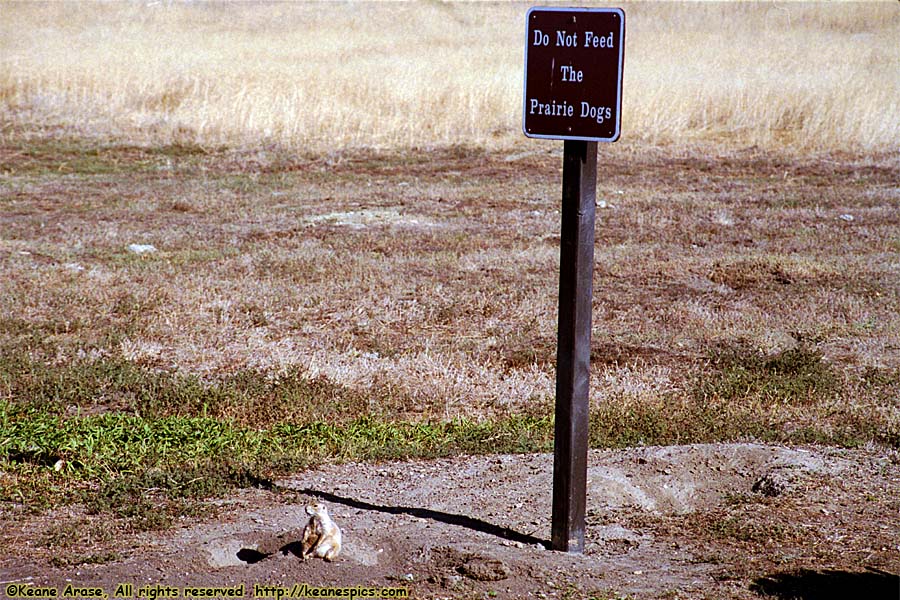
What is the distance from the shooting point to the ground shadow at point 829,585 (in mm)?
3736

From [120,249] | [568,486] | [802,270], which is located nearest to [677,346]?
[802,270]

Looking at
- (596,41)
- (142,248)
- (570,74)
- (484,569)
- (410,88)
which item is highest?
(596,41)

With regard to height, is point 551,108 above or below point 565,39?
below

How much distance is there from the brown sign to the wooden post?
0.35 ft

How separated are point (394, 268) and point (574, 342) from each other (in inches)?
237

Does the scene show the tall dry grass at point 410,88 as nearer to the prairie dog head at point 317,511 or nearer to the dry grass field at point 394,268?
the dry grass field at point 394,268

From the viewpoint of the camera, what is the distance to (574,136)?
388 centimetres

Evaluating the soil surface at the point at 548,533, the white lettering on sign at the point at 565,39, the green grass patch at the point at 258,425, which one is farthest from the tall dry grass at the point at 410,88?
the white lettering on sign at the point at 565,39

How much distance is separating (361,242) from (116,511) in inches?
265

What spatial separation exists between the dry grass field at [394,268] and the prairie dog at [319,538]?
801 millimetres

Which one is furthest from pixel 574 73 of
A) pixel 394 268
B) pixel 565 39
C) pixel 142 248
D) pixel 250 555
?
pixel 142 248

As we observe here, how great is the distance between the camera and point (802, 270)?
32.2ft

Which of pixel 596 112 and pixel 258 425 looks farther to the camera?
pixel 258 425

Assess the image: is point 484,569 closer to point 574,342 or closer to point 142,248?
point 574,342
